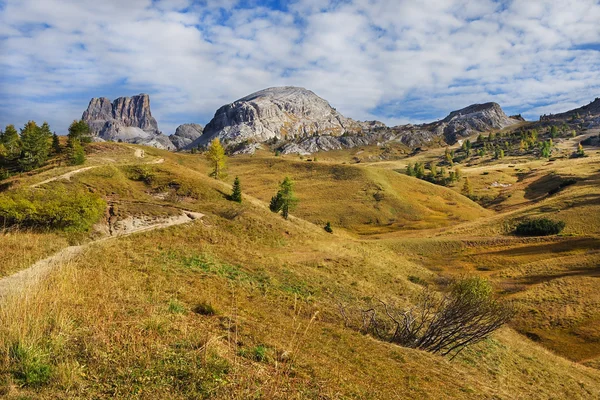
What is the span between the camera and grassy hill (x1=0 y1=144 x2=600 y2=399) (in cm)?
684

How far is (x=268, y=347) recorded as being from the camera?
9.92 m

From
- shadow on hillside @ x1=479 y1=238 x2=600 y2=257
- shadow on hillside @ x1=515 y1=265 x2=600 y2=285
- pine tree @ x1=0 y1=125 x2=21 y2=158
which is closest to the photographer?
shadow on hillside @ x1=515 y1=265 x2=600 y2=285

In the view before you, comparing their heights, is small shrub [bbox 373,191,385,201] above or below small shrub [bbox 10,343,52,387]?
below

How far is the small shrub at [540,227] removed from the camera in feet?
207

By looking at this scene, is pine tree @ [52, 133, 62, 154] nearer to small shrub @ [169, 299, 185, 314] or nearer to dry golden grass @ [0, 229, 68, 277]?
dry golden grass @ [0, 229, 68, 277]

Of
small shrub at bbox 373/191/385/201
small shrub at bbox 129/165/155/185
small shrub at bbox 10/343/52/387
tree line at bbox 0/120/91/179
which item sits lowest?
small shrub at bbox 373/191/385/201

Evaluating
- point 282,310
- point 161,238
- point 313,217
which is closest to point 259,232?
point 161,238

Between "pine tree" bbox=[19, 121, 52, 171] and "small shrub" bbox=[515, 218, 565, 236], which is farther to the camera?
"pine tree" bbox=[19, 121, 52, 171]

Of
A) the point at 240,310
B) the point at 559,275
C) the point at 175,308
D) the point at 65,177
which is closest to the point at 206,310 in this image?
the point at 175,308

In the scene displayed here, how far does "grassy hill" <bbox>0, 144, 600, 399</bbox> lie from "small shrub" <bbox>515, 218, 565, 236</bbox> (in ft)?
16.0

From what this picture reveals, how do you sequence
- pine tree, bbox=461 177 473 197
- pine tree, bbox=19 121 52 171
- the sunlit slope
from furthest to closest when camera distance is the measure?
pine tree, bbox=461 177 473 197
the sunlit slope
pine tree, bbox=19 121 52 171

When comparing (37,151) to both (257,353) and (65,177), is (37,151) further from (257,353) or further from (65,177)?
(257,353)

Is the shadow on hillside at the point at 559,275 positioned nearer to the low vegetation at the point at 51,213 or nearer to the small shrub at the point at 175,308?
the small shrub at the point at 175,308

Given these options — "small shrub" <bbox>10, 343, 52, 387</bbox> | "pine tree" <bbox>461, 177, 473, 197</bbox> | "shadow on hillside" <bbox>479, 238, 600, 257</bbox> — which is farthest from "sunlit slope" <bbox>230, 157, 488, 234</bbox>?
"small shrub" <bbox>10, 343, 52, 387</bbox>
